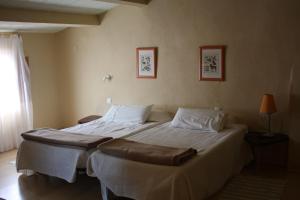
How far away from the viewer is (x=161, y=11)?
16.3 feet

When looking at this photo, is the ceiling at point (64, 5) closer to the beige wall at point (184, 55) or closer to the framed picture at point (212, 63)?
the beige wall at point (184, 55)

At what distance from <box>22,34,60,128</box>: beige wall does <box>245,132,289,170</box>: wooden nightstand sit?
3.70m

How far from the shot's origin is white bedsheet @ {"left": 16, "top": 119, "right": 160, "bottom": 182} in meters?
3.67

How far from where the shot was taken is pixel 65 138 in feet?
12.6

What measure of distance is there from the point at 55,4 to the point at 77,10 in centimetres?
57

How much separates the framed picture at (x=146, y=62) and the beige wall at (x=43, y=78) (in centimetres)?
188

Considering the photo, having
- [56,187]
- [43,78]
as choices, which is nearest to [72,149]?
[56,187]

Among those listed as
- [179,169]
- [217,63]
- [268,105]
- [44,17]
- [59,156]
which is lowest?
[59,156]

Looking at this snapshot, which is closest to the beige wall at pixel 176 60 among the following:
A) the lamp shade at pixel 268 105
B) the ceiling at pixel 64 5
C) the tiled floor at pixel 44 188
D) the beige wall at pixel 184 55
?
the beige wall at pixel 184 55

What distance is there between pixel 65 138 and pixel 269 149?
263 centimetres

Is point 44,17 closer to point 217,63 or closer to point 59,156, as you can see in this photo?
point 59,156

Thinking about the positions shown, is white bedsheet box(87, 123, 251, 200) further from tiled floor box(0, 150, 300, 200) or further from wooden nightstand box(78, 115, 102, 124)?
wooden nightstand box(78, 115, 102, 124)

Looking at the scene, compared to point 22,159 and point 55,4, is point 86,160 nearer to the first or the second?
point 22,159

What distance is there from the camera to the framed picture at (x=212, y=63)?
455 centimetres
